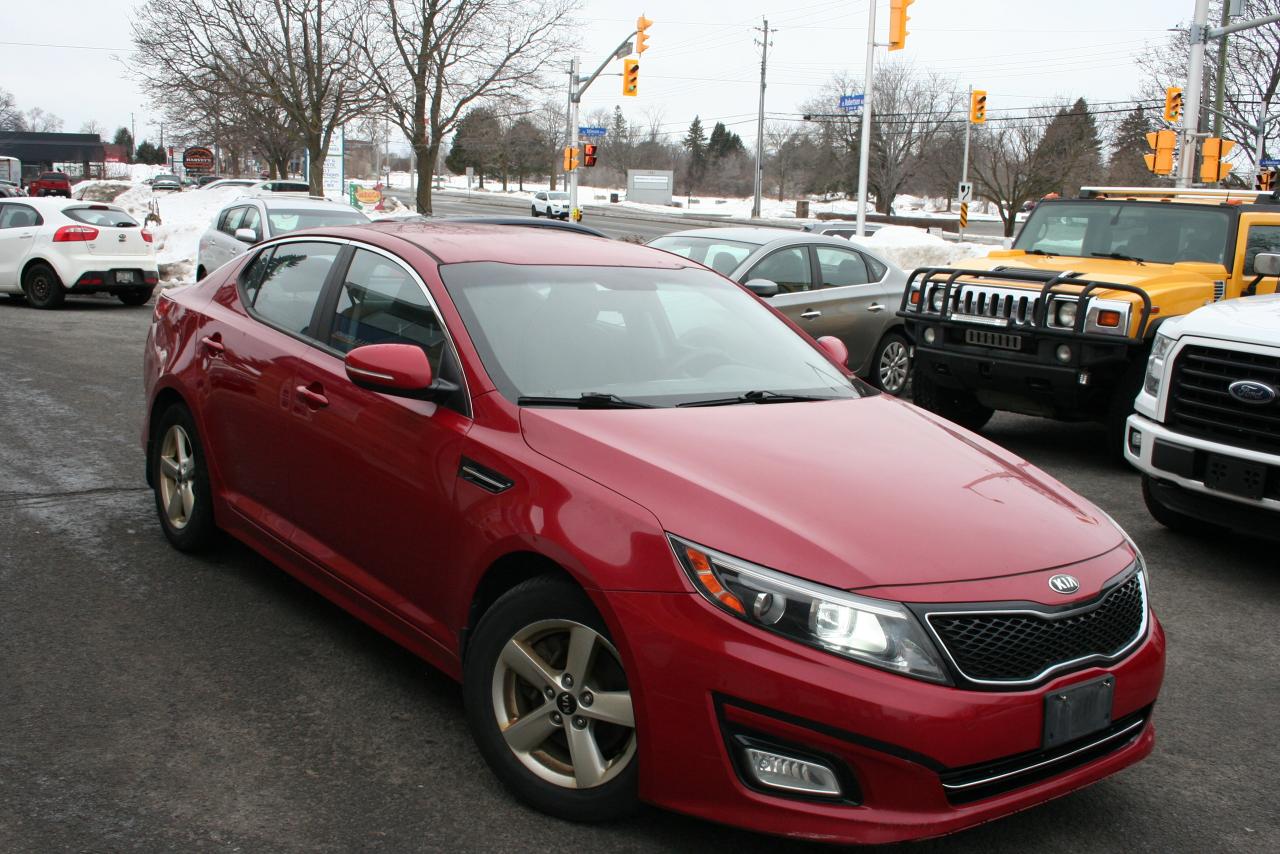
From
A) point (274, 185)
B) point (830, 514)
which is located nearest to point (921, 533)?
point (830, 514)

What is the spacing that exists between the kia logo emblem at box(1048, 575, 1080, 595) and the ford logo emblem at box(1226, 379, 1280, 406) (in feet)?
10.1

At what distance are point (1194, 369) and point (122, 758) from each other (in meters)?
5.09

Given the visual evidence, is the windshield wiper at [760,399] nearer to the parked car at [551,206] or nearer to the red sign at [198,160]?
the parked car at [551,206]

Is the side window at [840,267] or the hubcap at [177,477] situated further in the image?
the side window at [840,267]

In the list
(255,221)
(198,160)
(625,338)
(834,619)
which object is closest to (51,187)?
(198,160)

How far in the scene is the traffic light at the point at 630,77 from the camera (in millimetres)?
31906

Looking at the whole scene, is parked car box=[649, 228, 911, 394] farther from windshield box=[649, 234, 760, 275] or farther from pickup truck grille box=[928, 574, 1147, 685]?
pickup truck grille box=[928, 574, 1147, 685]

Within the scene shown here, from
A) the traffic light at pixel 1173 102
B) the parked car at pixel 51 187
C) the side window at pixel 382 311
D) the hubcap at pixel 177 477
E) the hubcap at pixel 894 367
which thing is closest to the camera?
the side window at pixel 382 311

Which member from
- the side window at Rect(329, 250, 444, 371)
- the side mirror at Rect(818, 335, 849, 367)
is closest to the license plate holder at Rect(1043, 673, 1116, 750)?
the side mirror at Rect(818, 335, 849, 367)

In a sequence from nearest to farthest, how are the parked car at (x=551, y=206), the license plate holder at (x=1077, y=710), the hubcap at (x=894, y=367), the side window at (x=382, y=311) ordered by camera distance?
the license plate holder at (x=1077, y=710)
the side window at (x=382, y=311)
the hubcap at (x=894, y=367)
the parked car at (x=551, y=206)

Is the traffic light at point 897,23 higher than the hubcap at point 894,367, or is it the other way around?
the traffic light at point 897,23

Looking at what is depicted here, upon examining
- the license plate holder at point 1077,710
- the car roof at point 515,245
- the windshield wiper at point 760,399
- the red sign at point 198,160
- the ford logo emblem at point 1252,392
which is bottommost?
the license plate holder at point 1077,710

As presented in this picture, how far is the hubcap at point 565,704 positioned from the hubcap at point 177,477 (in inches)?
102

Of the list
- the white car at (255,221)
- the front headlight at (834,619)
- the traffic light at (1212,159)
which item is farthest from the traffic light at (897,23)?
the front headlight at (834,619)
